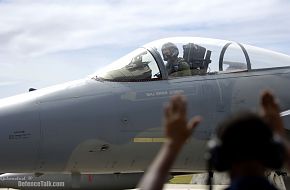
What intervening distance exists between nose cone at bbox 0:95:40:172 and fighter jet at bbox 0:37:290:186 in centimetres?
1

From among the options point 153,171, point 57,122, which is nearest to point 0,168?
point 57,122

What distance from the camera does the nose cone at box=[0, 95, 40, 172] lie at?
274 inches

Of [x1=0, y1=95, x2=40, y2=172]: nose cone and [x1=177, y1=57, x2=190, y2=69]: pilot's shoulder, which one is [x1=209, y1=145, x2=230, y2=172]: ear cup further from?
[x1=177, y1=57, x2=190, y2=69]: pilot's shoulder

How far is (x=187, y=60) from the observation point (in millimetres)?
8641

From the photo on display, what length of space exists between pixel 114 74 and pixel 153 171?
6263 mm

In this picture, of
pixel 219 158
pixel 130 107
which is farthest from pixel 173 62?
pixel 219 158

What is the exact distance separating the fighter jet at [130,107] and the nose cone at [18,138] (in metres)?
0.01

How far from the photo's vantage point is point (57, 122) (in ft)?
23.5

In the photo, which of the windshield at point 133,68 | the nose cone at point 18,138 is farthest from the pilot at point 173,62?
the nose cone at point 18,138

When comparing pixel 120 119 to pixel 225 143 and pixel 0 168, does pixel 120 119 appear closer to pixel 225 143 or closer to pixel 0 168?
pixel 0 168

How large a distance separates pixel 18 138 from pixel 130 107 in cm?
167

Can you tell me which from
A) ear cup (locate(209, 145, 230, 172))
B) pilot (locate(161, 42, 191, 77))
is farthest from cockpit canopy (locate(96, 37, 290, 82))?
ear cup (locate(209, 145, 230, 172))

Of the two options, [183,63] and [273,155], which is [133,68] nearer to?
[183,63]

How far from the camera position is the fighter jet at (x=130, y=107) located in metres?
7.13
